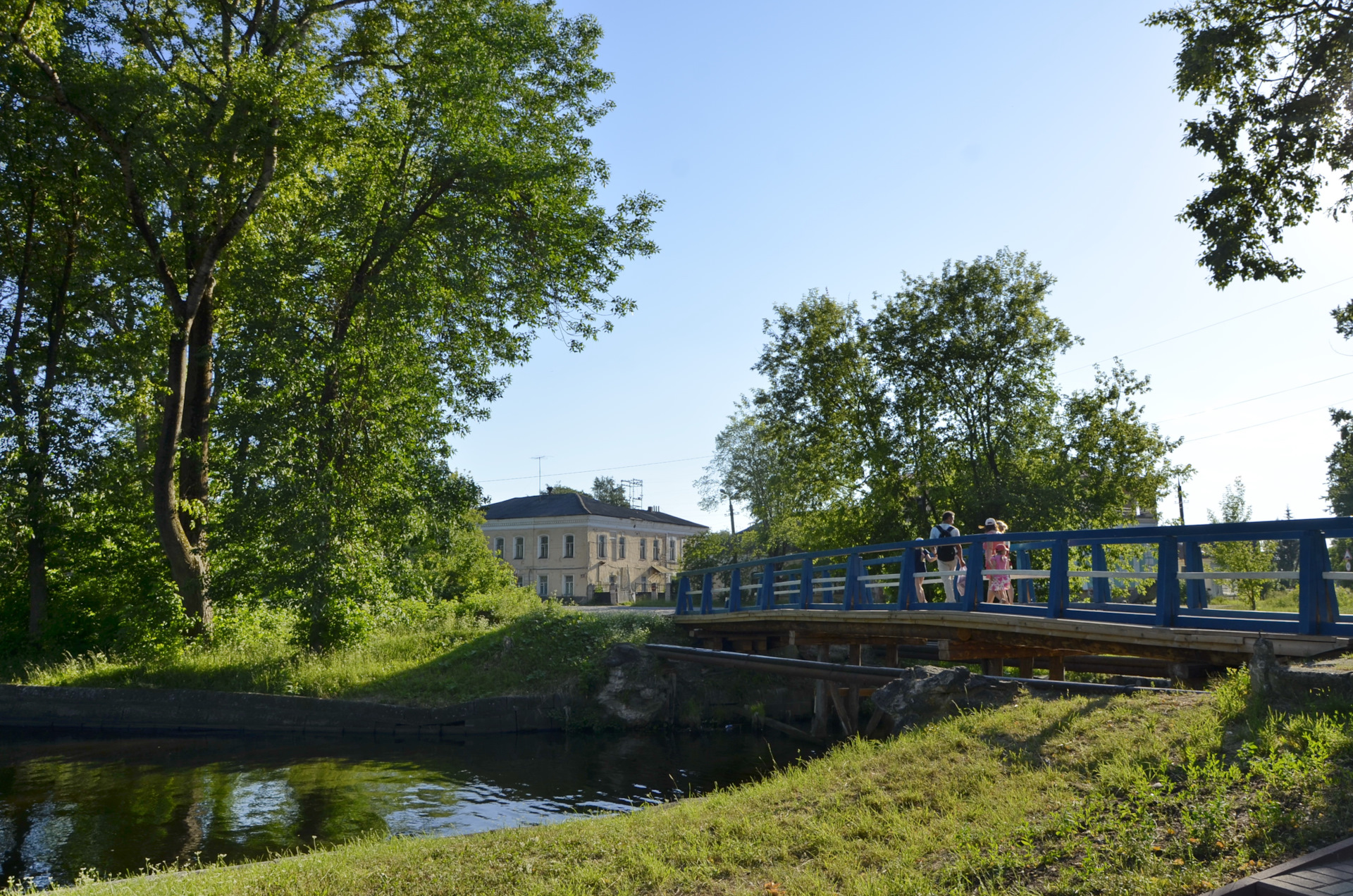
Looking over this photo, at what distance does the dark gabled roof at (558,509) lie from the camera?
6600 centimetres

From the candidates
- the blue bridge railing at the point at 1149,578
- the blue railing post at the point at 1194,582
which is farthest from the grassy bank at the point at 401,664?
the blue railing post at the point at 1194,582

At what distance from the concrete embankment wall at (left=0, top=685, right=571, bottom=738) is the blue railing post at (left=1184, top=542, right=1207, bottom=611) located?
1247 cm

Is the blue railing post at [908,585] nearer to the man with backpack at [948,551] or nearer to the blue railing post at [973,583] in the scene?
the man with backpack at [948,551]

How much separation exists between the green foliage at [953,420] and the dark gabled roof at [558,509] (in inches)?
1439

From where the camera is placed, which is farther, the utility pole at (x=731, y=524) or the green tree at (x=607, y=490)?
the green tree at (x=607, y=490)

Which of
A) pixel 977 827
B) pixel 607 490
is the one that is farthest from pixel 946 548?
pixel 607 490

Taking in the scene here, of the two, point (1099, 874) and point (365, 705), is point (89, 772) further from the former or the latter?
point (1099, 874)

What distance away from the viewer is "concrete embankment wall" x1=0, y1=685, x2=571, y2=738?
1858 centimetres

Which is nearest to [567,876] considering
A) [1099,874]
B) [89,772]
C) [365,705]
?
[1099,874]

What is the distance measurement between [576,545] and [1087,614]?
55642 mm

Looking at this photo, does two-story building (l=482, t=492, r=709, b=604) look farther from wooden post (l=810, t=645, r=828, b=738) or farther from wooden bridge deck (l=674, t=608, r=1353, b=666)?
wooden post (l=810, t=645, r=828, b=738)

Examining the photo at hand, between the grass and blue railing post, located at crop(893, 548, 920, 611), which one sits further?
blue railing post, located at crop(893, 548, 920, 611)

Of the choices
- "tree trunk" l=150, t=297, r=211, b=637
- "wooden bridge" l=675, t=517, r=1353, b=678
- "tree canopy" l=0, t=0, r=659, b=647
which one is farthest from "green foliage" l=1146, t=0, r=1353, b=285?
"tree trunk" l=150, t=297, r=211, b=637

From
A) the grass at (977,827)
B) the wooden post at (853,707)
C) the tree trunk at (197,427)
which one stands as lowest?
the wooden post at (853,707)
